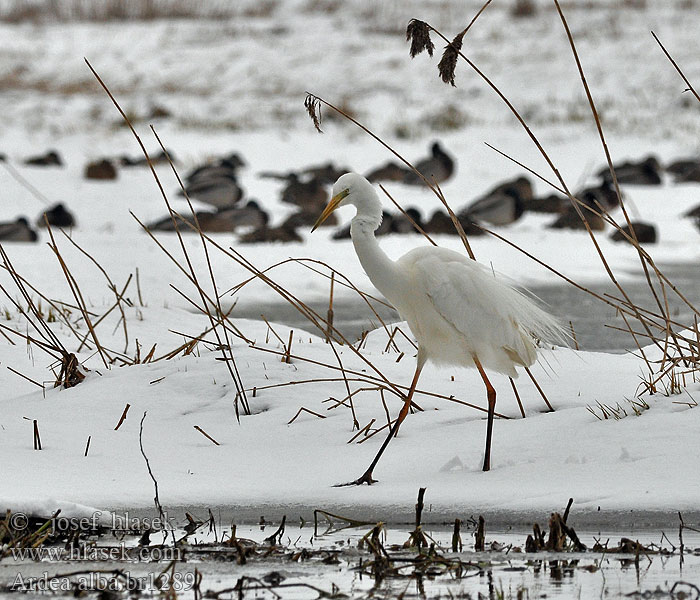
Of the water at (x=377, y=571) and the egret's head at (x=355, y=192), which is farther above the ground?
the egret's head at (x=355, y=192)

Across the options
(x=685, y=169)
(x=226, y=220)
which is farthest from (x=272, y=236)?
(x=685, y=169)

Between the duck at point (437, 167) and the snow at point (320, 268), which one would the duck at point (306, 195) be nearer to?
the snow at point (320, 268)

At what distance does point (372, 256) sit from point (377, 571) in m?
1.47

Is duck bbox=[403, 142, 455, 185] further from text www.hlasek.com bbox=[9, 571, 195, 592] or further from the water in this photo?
text www.hlasek.com bbox=[9, 571, 195, 592]

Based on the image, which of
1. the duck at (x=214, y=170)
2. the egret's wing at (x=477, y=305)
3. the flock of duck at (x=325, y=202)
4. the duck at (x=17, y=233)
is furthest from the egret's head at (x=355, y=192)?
the duck at (x=214, y=170)

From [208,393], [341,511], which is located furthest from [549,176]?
[341,511]

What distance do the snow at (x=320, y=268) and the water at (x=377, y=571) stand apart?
0.37m

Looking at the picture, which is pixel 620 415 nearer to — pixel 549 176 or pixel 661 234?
pixel 661 234

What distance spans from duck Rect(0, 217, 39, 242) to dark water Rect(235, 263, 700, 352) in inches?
128

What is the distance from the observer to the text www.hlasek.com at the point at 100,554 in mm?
3070

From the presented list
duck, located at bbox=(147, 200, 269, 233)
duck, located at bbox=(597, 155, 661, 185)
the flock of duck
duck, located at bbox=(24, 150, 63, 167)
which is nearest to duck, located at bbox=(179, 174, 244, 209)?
the flock of duck

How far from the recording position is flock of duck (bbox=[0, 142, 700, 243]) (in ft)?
39.1

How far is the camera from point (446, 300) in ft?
13.6

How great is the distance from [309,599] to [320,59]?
26693 millimetres
